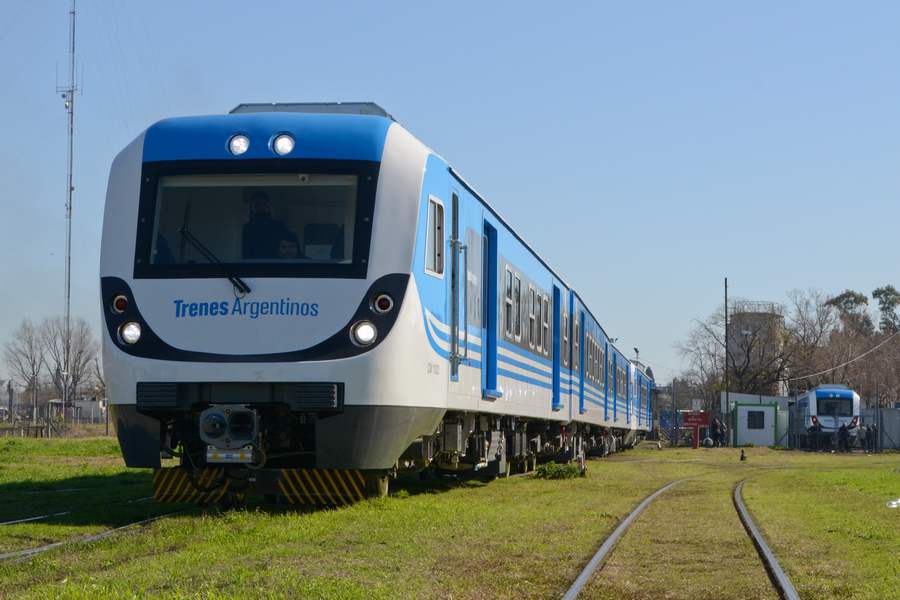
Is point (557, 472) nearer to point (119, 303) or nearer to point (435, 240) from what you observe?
point (435, 240)

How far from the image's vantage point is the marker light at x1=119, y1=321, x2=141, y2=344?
10.6 m

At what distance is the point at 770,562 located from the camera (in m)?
9.24

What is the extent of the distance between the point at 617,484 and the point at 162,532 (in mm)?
11085

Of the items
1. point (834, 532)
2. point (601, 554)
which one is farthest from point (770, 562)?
point (834, 532)

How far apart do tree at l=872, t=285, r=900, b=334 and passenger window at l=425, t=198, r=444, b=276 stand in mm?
119123

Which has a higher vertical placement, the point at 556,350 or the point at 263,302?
the point at 263,302

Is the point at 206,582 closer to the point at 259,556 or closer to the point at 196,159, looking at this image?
the point at 259,556

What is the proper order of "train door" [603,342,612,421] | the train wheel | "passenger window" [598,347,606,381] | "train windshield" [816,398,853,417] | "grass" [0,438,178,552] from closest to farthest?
"grass" [0,438,178,552], the train wheel, "passenger window" [598,347,606,381], "train door" [603,342,612,421], "train windshield" [816,398,853,417]

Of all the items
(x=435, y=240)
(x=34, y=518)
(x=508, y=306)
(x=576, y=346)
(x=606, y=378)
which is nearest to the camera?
(x=34, y=518)

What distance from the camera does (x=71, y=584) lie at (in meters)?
7.06

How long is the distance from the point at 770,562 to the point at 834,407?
49843 millimetres

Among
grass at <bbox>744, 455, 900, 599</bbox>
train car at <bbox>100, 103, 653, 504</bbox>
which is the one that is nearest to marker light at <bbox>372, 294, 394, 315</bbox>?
train car at <bbox>100, 103, 653, 504</bbox>

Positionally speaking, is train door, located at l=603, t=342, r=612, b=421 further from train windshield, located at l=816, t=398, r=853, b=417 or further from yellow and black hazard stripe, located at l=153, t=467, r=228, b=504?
train windshield, located at l=816, t=398, r=853, b=417

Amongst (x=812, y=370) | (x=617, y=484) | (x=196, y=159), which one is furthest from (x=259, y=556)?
(x=812, y=370)
